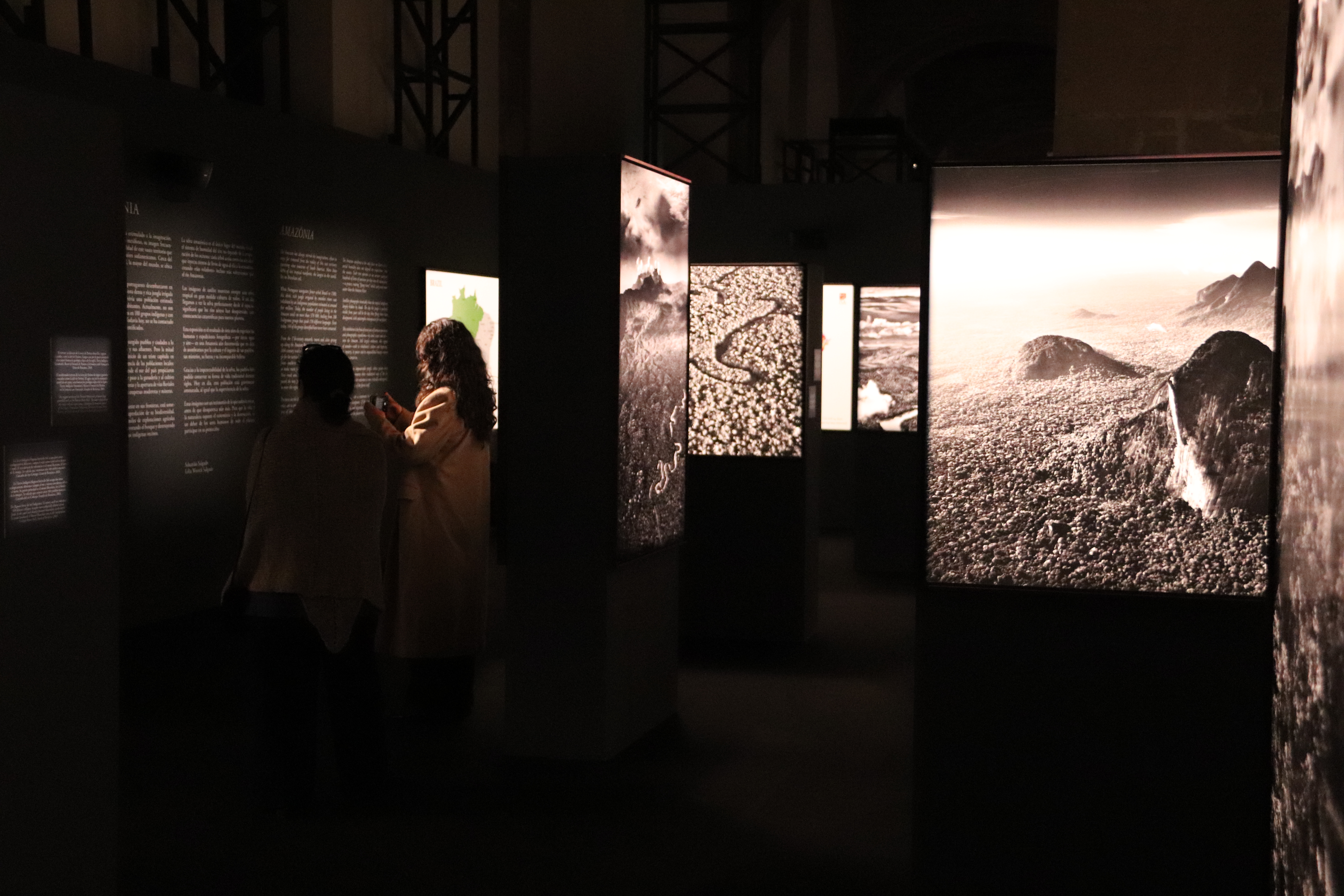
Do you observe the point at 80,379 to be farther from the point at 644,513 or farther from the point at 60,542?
the point at 644,513

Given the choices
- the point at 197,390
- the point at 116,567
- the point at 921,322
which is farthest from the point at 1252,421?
the point at 197,390

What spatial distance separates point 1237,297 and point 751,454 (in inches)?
179

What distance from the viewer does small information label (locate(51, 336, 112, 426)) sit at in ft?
10.0

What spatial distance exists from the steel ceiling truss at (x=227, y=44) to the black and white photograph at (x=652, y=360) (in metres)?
3.56

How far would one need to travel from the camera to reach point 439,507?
18.2 feet

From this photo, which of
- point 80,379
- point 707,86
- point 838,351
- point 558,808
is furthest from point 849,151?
point 80,379

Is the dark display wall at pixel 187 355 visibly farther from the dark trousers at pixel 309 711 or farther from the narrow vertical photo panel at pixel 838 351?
the narrow vertical photo panel at pixel 838 351

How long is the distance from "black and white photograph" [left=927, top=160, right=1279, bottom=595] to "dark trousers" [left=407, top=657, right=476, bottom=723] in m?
2.76

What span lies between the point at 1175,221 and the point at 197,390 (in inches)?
225

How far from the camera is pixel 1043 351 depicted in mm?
3436

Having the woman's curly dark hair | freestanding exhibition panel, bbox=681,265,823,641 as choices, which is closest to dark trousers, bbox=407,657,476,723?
the woman's curly dark hair

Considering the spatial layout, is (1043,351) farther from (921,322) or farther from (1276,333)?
(1276,333)

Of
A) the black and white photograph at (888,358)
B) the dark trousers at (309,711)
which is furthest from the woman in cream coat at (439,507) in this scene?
the black and white photograph at (888,358)

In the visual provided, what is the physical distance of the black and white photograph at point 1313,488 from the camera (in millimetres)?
1037
